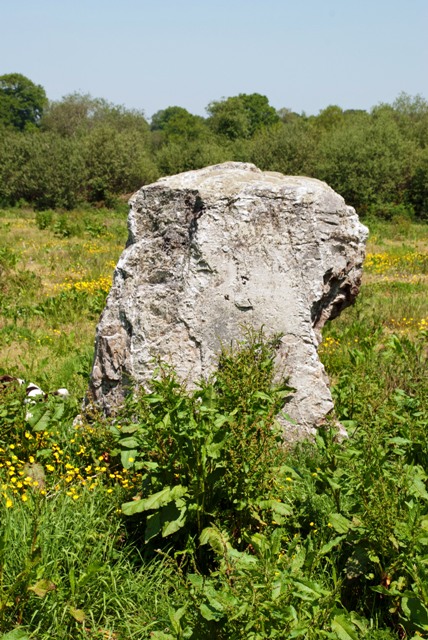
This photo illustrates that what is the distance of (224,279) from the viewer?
19.3 ft

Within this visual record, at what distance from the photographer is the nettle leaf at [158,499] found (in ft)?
12.8

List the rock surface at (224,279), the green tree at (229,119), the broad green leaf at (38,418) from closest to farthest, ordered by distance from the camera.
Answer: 1. the broad green leaf at (38,418)
2. the rock surface at (224,279)
3. the green tree at (229,119)

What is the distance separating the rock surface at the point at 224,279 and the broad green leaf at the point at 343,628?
108 inches

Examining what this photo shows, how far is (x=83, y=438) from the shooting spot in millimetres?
5418

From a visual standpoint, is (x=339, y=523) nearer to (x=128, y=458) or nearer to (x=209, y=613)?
(x=209, y=613)

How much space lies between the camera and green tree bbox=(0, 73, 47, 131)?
10244 cm

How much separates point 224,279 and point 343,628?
345 centimetres

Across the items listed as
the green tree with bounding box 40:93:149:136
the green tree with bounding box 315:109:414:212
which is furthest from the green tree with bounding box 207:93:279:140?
the green tree with bounding box 315:109:414:212

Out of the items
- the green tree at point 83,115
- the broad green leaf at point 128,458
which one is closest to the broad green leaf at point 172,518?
the broad green leaf at point 128,458

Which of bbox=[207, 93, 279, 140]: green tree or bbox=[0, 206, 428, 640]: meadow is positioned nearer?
bbox=[0, 206, 428, 640]: meadow

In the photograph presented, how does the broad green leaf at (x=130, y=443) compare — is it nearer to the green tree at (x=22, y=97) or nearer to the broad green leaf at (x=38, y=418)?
the broad green leaf at (x=38, y=418)

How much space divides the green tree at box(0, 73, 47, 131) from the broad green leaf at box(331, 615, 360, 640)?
107534 mm

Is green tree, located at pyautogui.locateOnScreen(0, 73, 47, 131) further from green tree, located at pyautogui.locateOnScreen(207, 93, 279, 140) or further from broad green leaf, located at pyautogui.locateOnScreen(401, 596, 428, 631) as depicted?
broad green leaf, located at pyautogui.locateOnScreen(401, 596, 428, 631)

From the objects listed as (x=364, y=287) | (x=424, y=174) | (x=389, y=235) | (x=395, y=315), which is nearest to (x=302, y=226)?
(x=395, y=315)
